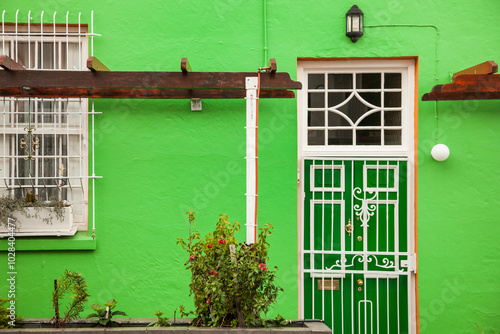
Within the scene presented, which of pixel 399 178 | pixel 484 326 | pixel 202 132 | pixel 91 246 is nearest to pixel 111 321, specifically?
pixel 91 246

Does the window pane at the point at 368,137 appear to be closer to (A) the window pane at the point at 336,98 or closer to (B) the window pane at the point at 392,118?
(B) the window pane at the point at 392,118

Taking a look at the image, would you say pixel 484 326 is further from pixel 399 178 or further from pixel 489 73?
pixel 489 73

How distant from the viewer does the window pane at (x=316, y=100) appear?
19.2 feet

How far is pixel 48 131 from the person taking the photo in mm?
5660

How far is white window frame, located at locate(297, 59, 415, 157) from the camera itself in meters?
5.74

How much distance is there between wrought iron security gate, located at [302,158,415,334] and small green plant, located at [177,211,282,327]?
1665 millimetres

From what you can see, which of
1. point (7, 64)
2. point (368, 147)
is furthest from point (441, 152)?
point (7, 64)

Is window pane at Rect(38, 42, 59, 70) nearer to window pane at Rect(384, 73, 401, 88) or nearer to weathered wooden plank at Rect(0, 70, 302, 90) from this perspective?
weathered wooden plank at Rect(0, 70, 302, 90)

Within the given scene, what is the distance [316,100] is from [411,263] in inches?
81.4

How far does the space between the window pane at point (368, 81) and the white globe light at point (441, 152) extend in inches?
36.7

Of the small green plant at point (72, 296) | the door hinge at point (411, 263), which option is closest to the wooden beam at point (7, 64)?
the small green plant at point (72, 296)

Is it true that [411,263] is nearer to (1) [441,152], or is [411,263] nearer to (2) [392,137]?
(1) [441,152]

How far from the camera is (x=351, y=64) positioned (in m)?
5.78

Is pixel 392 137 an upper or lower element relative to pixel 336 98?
lower
